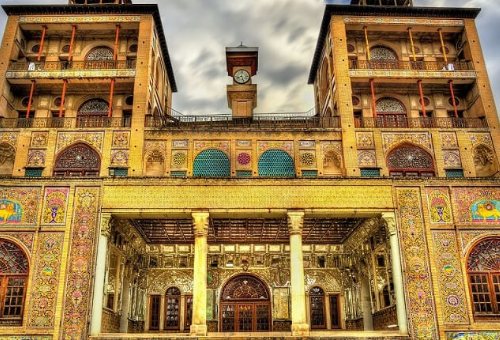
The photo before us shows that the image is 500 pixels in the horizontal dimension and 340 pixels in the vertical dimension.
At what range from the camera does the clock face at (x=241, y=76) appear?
29.0 m

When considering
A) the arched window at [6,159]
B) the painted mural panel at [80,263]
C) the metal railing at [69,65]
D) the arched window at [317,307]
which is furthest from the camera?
the metal railing at [69,65]

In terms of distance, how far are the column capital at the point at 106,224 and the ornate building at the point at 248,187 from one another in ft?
0.18

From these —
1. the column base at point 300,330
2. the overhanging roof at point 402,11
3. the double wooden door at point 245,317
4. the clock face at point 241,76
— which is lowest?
the column base at point 300,330

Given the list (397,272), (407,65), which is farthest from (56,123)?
(407,65)

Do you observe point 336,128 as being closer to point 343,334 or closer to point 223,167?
point 223,167

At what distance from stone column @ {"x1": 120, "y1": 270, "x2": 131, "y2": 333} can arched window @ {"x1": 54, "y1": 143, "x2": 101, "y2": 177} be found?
542 cm

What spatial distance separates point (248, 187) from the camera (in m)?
17.9

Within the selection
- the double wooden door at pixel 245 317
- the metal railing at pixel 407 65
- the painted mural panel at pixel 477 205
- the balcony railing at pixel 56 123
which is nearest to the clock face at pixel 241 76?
the metal railing at pixel 407 65

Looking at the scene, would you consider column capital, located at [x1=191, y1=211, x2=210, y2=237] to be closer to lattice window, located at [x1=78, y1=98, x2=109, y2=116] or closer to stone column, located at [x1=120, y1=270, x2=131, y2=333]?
stone column, located at [x1=120, y1=270, x2=131, y2=333]

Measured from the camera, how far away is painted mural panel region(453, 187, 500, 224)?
59.4 ft

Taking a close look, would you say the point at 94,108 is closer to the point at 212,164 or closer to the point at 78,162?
the point at 78,162

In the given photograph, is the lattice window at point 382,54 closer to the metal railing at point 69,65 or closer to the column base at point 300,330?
the metal railing at point 69,65

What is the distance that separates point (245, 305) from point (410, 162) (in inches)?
437

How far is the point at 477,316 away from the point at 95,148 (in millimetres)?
18420
